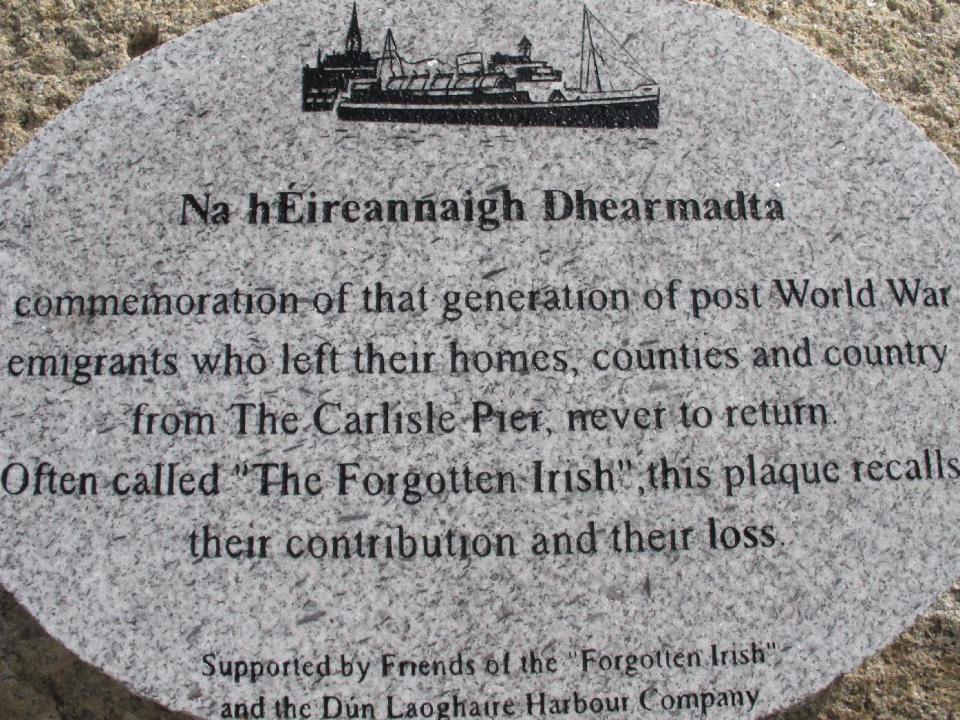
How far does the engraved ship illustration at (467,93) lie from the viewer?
204 centimetres

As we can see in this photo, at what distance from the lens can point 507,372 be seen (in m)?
1.92

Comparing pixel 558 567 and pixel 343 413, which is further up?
pixel 343 413

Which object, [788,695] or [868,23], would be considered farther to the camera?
[868,23]

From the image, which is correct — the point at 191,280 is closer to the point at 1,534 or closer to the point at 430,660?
the point at 1,534

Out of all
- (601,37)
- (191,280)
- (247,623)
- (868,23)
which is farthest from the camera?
(868,23)

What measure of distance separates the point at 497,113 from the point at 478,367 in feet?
2.19

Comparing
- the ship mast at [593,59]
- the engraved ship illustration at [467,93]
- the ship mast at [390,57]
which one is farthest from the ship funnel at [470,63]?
the ship mast at [593,59]

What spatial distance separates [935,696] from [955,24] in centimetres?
186

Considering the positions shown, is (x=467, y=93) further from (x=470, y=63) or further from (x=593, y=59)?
(x=593, y=59)

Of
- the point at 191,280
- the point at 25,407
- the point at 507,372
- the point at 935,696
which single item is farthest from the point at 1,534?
the point at 935,696

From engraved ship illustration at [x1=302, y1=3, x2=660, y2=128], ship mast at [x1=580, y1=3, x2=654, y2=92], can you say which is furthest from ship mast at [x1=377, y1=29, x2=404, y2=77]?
ship mast at [x1=580, y1=3, x2=654, y2=92]

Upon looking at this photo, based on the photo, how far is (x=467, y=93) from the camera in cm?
205

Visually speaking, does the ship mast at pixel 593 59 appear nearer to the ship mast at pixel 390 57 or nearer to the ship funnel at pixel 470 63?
the ship funnel at pixel 470 63

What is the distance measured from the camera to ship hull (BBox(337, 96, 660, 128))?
2035 millimetres
